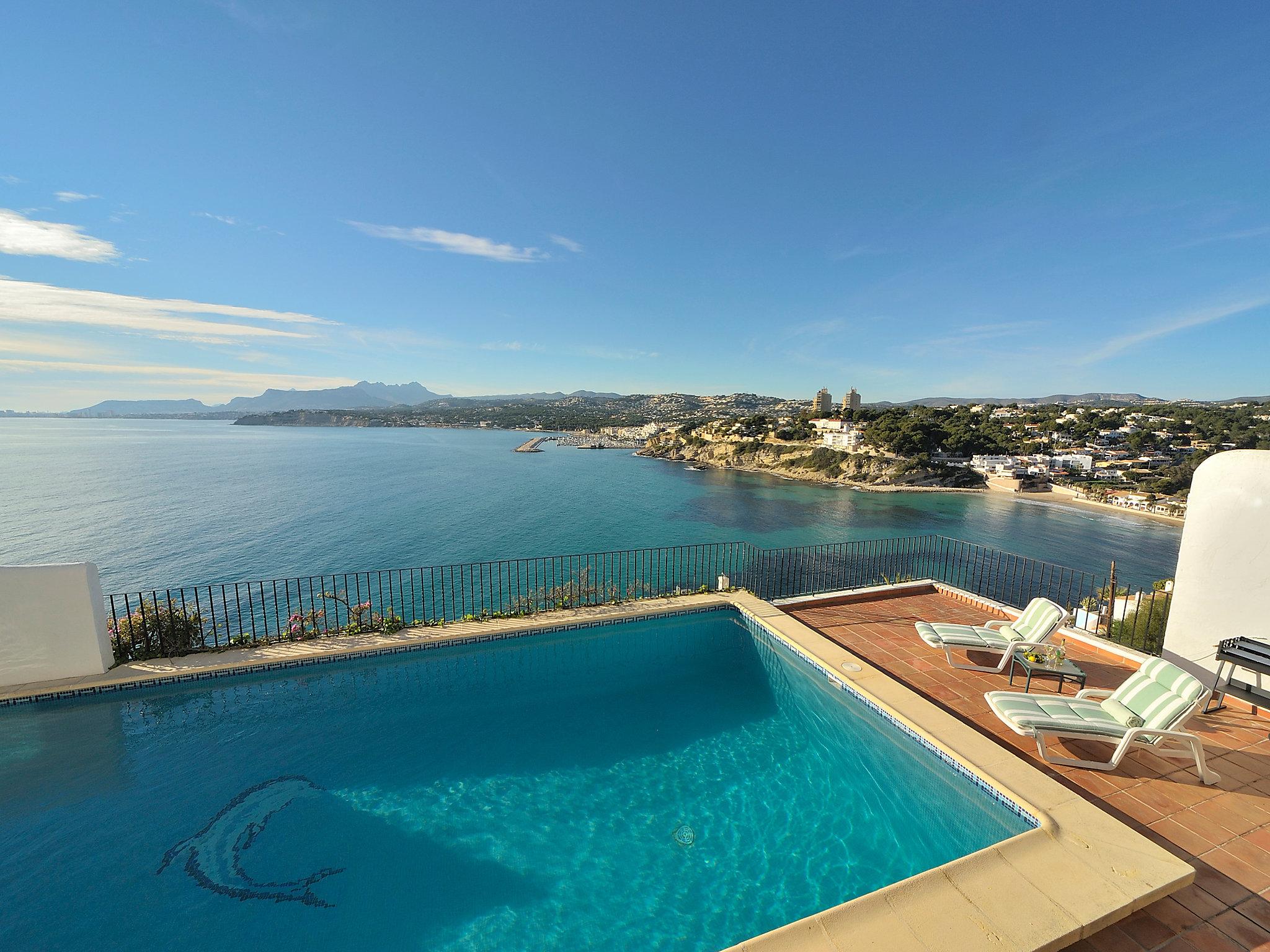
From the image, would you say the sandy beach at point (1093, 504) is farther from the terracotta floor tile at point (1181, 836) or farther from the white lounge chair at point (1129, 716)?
the terracotta floor tile at point (1181, 836)

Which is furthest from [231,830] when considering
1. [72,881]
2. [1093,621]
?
[1093,621]

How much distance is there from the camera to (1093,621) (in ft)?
23.0

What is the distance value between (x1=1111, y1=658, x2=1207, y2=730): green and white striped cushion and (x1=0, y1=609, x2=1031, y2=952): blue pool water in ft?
4.50

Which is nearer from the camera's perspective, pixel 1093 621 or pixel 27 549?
pixel 1093 621

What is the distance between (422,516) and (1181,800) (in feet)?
96.6

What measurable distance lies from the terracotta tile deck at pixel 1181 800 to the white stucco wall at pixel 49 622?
8.10 m

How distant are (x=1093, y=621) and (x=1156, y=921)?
19.7 feet

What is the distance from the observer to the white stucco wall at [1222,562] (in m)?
4.21

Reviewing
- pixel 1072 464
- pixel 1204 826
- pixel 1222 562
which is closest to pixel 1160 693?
pixel 1204 826

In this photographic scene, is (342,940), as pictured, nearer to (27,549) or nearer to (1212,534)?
(1212,534)

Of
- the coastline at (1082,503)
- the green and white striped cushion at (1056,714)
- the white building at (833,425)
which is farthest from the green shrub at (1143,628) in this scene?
the white building at (833,425)

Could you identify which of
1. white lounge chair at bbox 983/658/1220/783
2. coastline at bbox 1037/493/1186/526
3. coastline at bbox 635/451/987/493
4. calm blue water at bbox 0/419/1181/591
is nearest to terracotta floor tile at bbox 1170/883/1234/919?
white lounge chair at bbox 983/658/1220/783

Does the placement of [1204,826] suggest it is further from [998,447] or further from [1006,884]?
[998,447]

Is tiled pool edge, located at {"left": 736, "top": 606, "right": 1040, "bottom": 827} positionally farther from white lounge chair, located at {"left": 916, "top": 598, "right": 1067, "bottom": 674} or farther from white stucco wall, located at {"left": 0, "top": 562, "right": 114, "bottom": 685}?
white stucco wall, located at {"left": 0, "top": 562, "right": 114, "bottom": 685}
